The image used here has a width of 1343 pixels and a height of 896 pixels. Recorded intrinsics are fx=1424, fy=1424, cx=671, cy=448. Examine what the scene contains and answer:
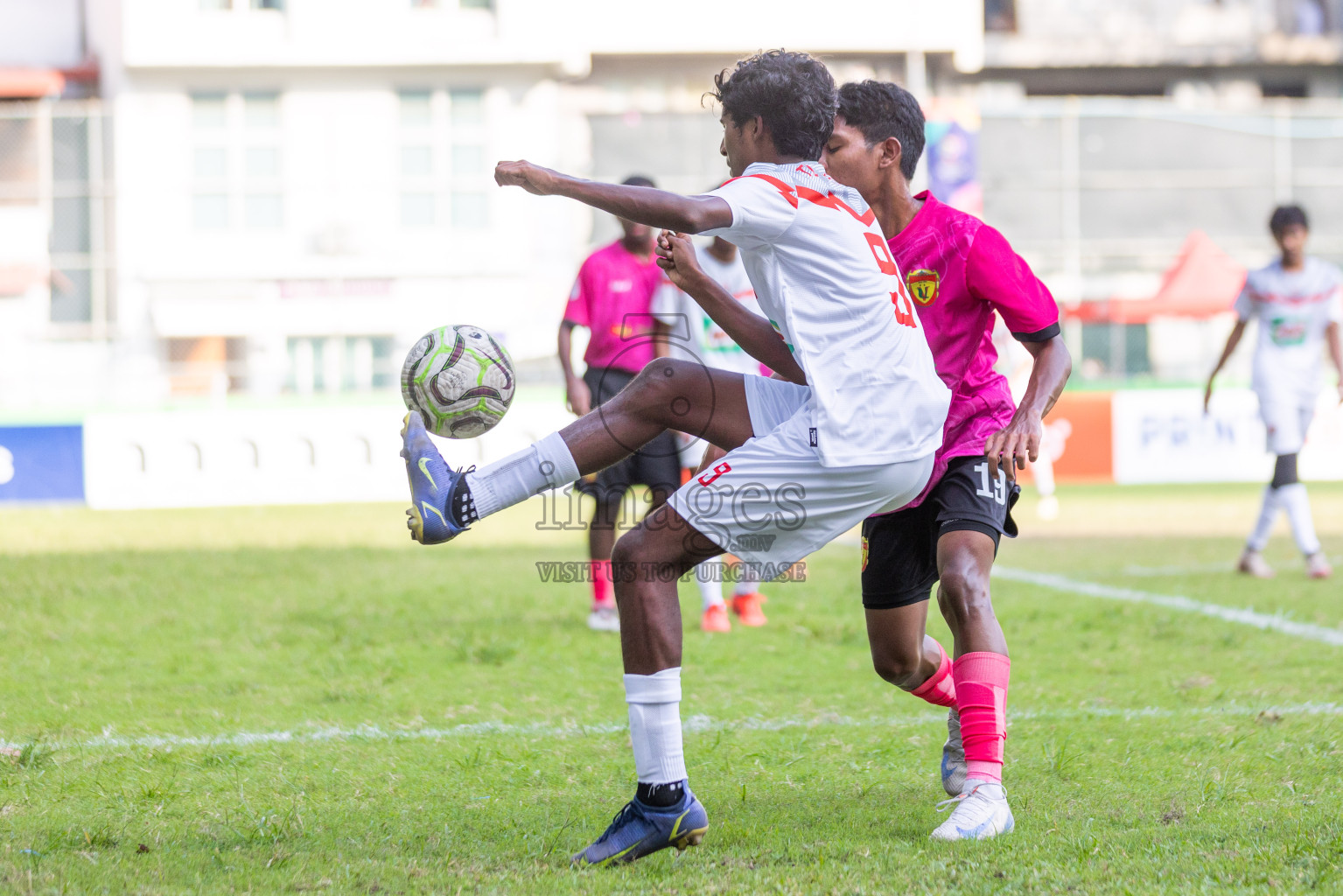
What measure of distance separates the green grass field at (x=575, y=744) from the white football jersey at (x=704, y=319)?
1.41 meters

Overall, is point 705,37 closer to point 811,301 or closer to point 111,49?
point 111,49

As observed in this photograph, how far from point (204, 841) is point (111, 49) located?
→ 3303 cm

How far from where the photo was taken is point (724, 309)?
3.47 meters

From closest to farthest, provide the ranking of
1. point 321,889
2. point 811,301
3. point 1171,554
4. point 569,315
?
point 321,889 → point 811,301 → point 569,315 → point 1171,554

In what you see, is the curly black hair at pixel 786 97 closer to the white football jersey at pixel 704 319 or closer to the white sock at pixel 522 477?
the white sock at pixel 522 477

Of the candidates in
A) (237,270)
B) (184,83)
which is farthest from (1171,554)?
(184,83)

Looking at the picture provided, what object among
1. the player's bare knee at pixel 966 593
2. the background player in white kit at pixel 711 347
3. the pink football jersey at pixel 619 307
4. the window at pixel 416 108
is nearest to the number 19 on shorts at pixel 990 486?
the player's bare knee at pixel 966 593

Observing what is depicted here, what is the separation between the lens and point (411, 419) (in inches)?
139

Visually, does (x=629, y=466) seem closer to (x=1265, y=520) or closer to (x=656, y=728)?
(x=656, y=728)

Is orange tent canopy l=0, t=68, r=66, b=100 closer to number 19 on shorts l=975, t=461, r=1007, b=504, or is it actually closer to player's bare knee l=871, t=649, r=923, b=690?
player's bare knee l=871, t=649, r=923, b=690

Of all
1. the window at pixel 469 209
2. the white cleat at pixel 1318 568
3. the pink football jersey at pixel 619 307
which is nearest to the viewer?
the pink football jersey at pixel 619 307

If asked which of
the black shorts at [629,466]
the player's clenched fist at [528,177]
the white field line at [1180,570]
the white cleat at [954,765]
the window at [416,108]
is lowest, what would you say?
the white field line at [1180,570]

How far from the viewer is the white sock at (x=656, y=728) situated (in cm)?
318

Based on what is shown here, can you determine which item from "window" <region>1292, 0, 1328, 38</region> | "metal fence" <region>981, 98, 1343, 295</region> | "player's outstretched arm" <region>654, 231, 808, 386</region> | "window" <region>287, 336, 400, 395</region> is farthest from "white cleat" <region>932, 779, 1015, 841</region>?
"window" <region>1292, 0, 1328, 38</region>
